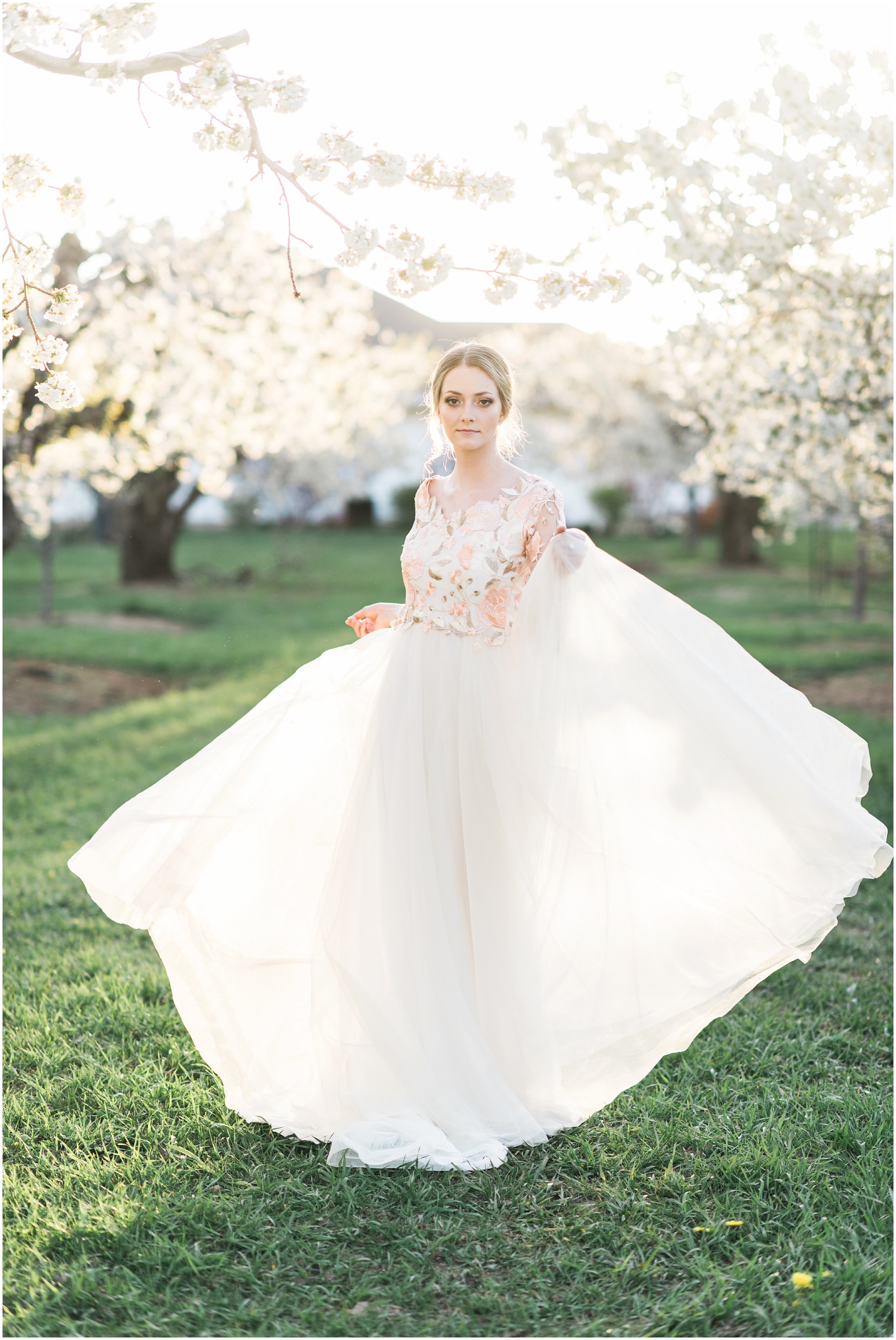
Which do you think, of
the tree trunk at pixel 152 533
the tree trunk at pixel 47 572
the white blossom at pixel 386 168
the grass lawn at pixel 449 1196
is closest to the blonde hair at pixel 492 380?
the white blossom at pixel 386 168

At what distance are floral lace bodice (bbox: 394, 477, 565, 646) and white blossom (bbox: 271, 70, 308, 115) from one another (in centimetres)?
119

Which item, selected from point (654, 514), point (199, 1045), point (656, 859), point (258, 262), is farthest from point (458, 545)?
point (654, 514)

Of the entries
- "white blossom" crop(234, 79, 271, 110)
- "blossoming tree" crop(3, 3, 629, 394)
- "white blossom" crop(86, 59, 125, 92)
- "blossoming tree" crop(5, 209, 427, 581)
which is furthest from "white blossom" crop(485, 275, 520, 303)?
"blossoming tree" crop(5, 209, 427, 581)

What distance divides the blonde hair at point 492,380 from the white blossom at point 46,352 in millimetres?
1158

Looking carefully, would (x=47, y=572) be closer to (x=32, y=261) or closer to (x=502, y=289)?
(x=32, y=261)

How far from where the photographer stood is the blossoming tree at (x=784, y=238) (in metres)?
5.92

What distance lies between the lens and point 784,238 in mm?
5988

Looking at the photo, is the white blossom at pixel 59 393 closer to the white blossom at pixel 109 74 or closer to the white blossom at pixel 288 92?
the white blossom at pixel 109 74

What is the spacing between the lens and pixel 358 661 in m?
3.67

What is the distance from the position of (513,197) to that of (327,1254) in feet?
10.7

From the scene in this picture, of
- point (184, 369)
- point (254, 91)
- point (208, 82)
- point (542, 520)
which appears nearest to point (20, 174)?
point (208, 82)

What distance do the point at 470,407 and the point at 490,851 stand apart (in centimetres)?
140

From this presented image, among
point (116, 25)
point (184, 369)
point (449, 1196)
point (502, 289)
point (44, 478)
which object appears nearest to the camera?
point (449, 1196)

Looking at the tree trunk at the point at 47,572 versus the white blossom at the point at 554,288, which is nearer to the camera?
the white blossom at the point at 554,288
